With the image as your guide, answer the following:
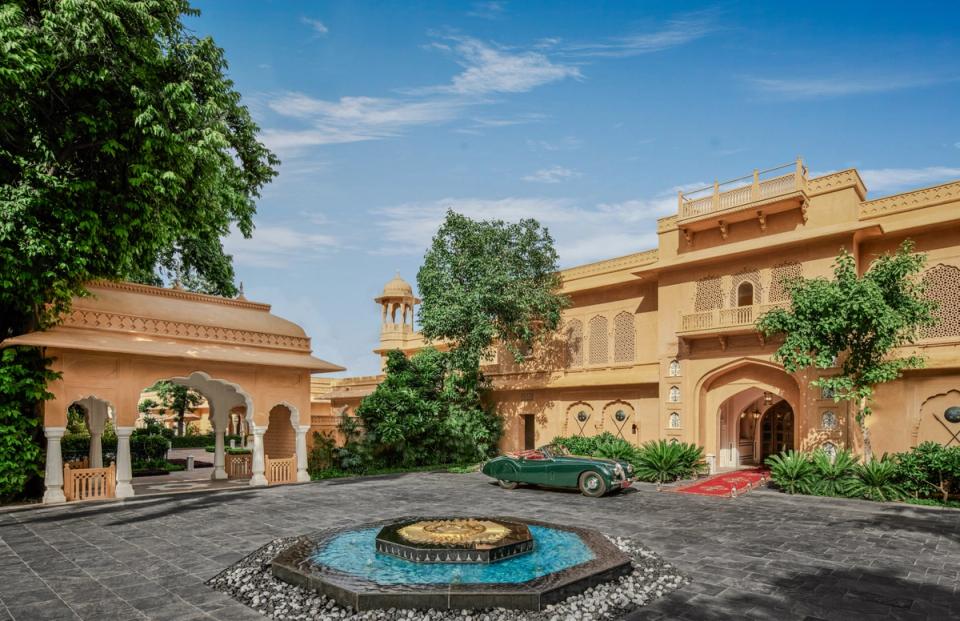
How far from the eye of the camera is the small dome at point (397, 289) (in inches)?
1289

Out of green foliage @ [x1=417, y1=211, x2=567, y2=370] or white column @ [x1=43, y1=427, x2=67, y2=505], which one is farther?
green foliage @ [x1=417, y1=211, x2=567, y2=370]

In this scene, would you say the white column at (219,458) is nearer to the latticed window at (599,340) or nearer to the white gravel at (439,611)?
the white gravel at (439,611)

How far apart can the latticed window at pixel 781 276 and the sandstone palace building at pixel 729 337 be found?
0.04 m

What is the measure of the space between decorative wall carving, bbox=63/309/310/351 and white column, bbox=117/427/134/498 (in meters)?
2.29

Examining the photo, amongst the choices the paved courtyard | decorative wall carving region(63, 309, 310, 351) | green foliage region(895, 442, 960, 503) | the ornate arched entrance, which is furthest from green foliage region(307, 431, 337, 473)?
green foliage region(895, 442, 960, 503)

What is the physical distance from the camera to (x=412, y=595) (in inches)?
233

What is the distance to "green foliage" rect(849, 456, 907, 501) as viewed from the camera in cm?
1337

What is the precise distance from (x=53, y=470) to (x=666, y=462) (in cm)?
1450

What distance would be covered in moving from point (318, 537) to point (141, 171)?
25.2 feet

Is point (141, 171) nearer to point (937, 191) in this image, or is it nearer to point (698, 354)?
point (698, 354)

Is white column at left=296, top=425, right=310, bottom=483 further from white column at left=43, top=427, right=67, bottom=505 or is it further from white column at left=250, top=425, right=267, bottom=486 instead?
white column at left=43, top=427, right=67, bottom=505

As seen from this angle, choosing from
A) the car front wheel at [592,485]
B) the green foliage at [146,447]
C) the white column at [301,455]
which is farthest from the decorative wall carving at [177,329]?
the green foliage at [146,447]

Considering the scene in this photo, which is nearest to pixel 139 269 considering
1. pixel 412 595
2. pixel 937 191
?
pixel 412 595

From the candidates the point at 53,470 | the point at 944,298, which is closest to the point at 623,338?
the point at 944,298
